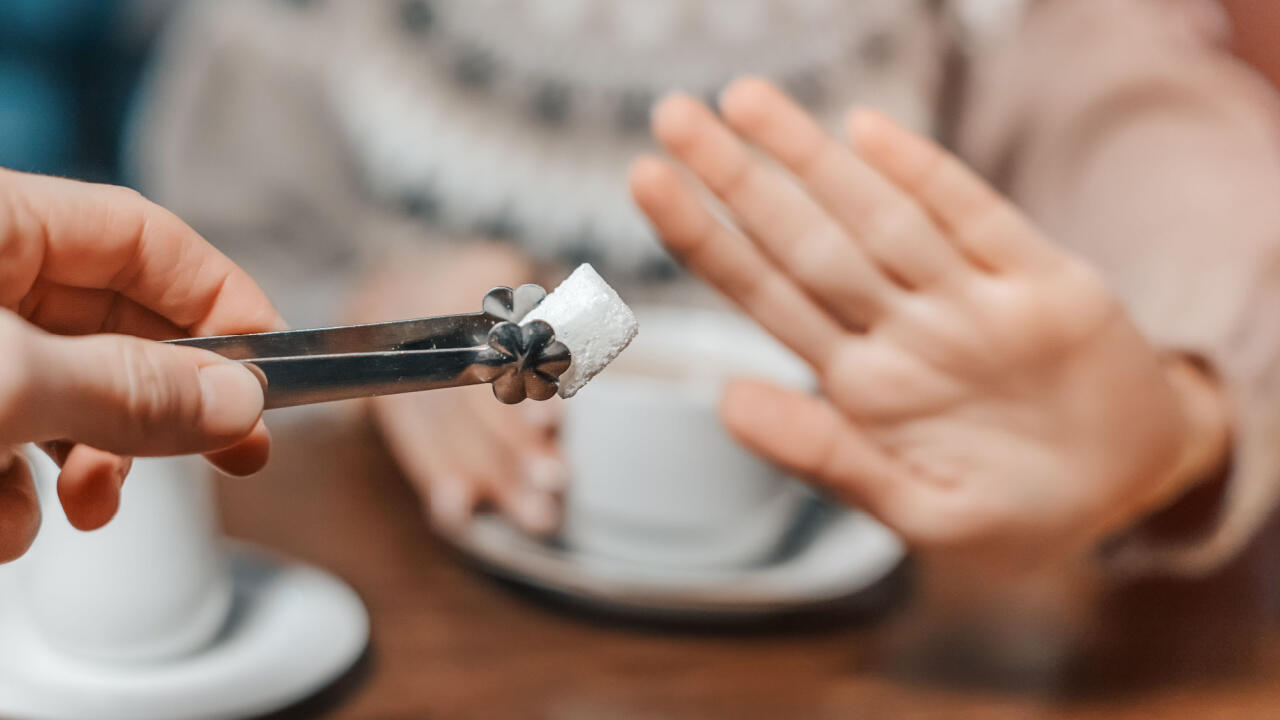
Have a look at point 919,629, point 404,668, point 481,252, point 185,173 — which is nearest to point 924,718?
point 919,629

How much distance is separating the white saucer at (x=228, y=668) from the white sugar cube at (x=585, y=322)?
0.14m

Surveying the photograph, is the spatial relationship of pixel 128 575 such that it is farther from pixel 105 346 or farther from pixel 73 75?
pixel 73 75

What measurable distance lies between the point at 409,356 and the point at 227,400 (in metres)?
0.03

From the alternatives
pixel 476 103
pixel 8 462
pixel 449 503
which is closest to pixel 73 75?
pixel 476 103

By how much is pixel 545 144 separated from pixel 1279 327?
433mm

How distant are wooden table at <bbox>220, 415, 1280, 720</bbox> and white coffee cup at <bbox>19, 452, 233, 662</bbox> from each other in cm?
4

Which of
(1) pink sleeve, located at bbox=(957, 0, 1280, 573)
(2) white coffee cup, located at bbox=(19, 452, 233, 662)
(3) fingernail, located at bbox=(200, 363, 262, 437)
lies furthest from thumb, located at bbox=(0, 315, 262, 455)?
(1) pink sleeve, located at bbox=(957, 0, 1280, 573)

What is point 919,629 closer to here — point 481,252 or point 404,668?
point 404,668

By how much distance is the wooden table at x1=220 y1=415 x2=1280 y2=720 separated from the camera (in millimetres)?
290

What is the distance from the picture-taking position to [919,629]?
34 cm

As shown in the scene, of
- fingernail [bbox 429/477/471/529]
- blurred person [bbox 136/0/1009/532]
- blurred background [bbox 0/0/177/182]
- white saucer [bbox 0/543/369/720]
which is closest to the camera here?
white saucer [bbox 0/543/369/720]

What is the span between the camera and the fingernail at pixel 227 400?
139 mm

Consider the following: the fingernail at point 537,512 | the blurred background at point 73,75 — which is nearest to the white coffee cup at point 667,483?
the fingernail at point 537,512

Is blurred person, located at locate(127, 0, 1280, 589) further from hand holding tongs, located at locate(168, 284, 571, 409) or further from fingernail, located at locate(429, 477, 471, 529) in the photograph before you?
hand holding tongs, located at locate(168, 284, 571, 409)
